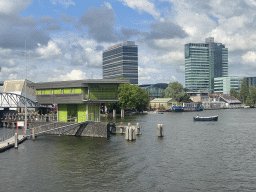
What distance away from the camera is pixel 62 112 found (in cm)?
6681

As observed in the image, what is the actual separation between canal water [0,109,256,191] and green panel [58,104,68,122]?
10.4 m

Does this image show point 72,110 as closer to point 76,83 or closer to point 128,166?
point 76,83

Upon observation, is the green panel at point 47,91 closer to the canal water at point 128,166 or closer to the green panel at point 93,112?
the green panel at point 93,112

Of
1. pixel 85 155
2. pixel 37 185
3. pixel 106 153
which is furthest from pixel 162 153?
pixel 37 185

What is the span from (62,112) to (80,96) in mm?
8570

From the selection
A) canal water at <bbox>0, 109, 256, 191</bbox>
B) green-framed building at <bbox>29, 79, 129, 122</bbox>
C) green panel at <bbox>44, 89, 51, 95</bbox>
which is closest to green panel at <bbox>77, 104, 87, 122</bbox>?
green-framed building at <bbox>29, 79, 129, 122</bbox>

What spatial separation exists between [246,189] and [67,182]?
1809cm

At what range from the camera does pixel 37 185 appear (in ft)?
99.0

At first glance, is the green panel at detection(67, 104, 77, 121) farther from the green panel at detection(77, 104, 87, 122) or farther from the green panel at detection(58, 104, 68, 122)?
the green panel at detection(77, 104, 87, 122)

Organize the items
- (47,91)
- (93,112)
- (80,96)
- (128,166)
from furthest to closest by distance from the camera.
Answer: (47,91)
(93,112)
(80,96)
(128,166)

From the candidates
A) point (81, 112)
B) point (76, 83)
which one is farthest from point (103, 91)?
point (81, 112)

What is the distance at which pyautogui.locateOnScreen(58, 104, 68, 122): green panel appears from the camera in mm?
66062

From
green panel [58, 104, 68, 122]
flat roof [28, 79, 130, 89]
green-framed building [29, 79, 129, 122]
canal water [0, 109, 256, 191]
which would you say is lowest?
canal water [0, 109, 256, 191]

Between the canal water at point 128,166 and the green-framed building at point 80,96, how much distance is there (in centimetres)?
888
